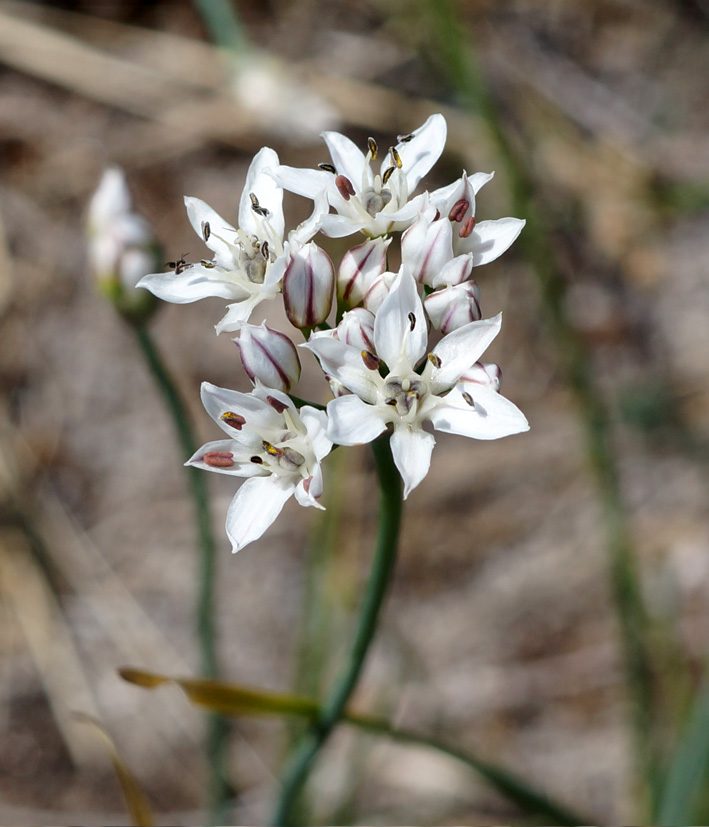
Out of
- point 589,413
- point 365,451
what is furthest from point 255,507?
point 365,451

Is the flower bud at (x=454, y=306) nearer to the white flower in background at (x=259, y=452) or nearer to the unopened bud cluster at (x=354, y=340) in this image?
the unopened bud cluster at (x=354, y=340)

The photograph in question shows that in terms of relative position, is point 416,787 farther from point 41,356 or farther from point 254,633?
point 41,356

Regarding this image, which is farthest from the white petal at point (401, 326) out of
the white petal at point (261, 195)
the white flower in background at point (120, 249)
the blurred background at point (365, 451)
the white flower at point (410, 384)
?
the blurred background at point (365, 451)

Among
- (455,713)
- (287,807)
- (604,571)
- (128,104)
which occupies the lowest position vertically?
(287,807)

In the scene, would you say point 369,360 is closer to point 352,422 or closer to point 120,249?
point 352,422

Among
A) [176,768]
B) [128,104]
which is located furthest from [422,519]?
[128,104]

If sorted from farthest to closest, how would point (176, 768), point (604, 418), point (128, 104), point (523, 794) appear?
point (128, 104) → point (176, 768) → point (604, 418) → point (523, 794)
